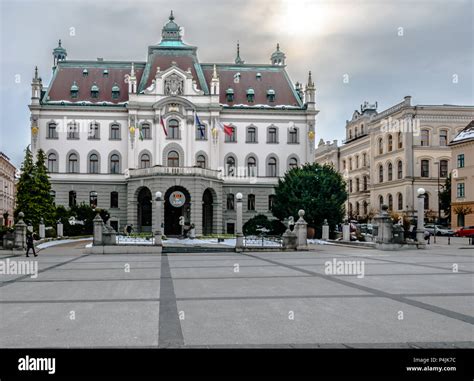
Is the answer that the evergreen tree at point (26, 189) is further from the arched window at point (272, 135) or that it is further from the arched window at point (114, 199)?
the arched window at point (272, 135)

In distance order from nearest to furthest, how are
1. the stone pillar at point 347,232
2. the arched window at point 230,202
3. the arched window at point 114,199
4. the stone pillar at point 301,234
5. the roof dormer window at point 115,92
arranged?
the stone pillar at point 301,234
the stone pillar at point 347,232
the arched window at point 114,199
the arched window at point 230,202
the roof dormer window at point 115,92

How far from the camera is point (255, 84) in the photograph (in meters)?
65.0

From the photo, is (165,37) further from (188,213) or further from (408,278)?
(408,278)

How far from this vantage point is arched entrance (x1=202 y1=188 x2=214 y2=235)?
2355 inches

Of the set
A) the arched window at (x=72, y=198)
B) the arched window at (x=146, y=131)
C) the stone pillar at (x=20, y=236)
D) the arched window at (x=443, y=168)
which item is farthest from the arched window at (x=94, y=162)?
the arched window at (x=443, y=168)

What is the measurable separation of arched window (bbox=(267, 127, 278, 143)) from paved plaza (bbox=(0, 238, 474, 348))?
45.7 m

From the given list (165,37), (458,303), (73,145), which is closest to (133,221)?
(73,145)

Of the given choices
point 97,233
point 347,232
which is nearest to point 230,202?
point 347,232

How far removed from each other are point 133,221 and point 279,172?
17622 mm

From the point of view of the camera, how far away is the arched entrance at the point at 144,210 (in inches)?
2307

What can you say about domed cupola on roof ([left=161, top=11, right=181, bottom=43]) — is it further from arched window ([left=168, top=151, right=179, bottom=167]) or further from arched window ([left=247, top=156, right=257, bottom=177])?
arched window ([left=247, top=156, right=257, bottom=177])

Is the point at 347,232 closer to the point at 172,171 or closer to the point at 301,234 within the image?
the point at 301,234

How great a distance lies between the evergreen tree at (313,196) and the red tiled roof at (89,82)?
24.8 meters

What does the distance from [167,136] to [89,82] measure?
40.0 feet
